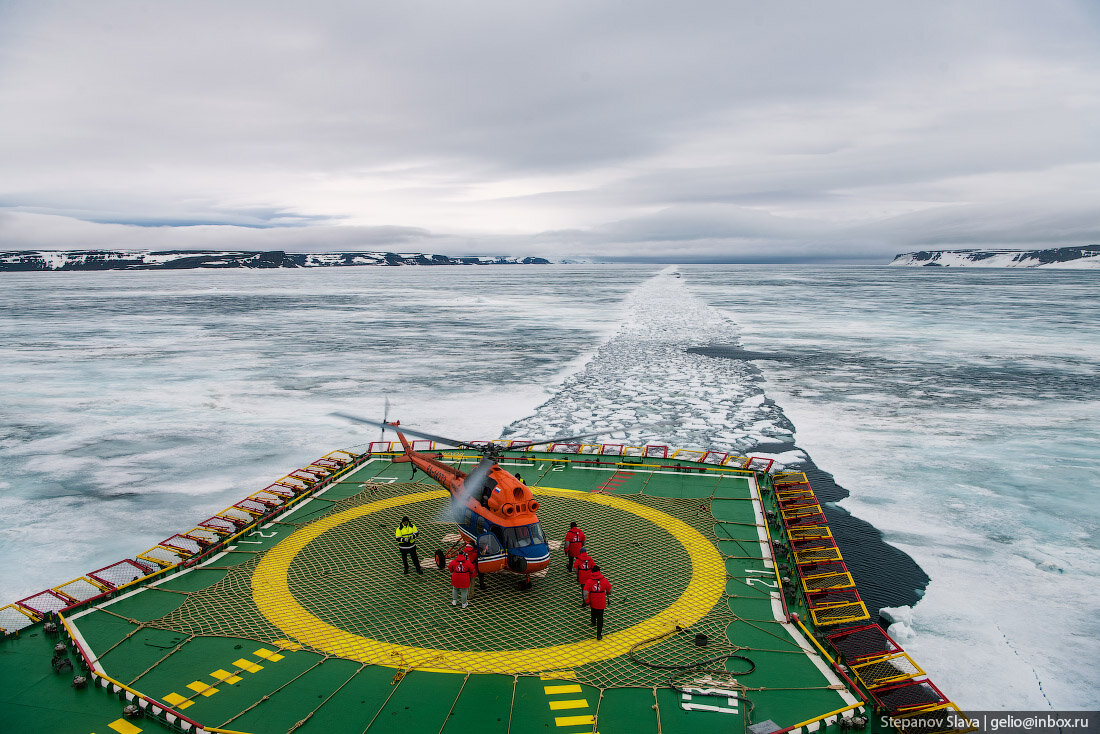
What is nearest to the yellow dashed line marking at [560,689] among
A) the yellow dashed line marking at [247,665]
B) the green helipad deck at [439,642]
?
the green helipad deck at [439,642]

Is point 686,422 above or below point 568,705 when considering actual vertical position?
above

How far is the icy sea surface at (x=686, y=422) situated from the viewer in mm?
10586

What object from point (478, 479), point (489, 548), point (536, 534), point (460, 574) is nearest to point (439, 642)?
point (460, 574)

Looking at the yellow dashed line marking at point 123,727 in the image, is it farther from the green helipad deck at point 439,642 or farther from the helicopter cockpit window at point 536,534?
the helicopter cockpit window at point 536,534

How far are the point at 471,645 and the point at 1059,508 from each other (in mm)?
13407

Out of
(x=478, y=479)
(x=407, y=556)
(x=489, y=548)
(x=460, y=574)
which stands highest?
(x=478, y=479)

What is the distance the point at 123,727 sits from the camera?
6.82 meters

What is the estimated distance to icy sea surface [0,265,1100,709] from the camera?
34.7 feet

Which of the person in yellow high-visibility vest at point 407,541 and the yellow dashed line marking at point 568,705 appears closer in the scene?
the yellow dashed line marking at point 568,705

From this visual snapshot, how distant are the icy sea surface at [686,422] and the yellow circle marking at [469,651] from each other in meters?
3.17

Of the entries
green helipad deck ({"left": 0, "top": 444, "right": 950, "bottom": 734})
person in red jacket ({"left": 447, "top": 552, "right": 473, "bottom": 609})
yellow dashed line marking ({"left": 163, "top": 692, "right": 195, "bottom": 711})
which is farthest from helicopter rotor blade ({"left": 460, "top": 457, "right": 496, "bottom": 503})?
yellow dashed line marking ({"left": 163, "top": 692, "right": 195, "bottom": 711})

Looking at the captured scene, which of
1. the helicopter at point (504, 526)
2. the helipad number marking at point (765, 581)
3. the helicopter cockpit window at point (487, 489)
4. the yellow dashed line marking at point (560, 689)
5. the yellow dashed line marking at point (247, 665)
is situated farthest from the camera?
the helipad number marking at point (765, 581)

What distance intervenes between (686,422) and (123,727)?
16.4m

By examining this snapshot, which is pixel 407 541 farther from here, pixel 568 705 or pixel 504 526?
pixel 568 705
